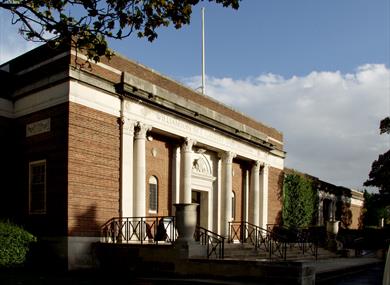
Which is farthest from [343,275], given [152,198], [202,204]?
[202,204]

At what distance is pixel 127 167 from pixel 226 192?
7396mm

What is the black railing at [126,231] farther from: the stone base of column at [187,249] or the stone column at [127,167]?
the stone base of column at [187,249]

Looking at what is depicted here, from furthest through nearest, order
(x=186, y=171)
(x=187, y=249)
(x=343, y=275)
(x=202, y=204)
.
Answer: (x=202, y=204), (x=186, y=171), (x=343, y=275), (x=187, y=249)

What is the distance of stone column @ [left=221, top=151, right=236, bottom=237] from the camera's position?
2353 centimetres

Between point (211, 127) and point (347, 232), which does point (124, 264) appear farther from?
point (347, 232)

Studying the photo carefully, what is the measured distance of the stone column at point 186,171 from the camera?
2048cm

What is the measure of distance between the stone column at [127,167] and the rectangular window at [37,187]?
2.65m

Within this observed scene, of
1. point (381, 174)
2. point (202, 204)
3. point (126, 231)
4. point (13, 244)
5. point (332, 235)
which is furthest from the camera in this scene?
point (381, 174)

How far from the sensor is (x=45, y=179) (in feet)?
54.2

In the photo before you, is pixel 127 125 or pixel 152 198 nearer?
pixel 127 125

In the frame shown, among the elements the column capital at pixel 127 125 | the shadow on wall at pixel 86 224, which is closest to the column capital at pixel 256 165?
the column capital at pixel 127 125

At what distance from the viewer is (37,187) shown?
17156 mm

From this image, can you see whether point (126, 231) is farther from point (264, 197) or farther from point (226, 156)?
point (264, 197)

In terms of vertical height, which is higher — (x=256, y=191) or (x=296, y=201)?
(x=256, y=191)
